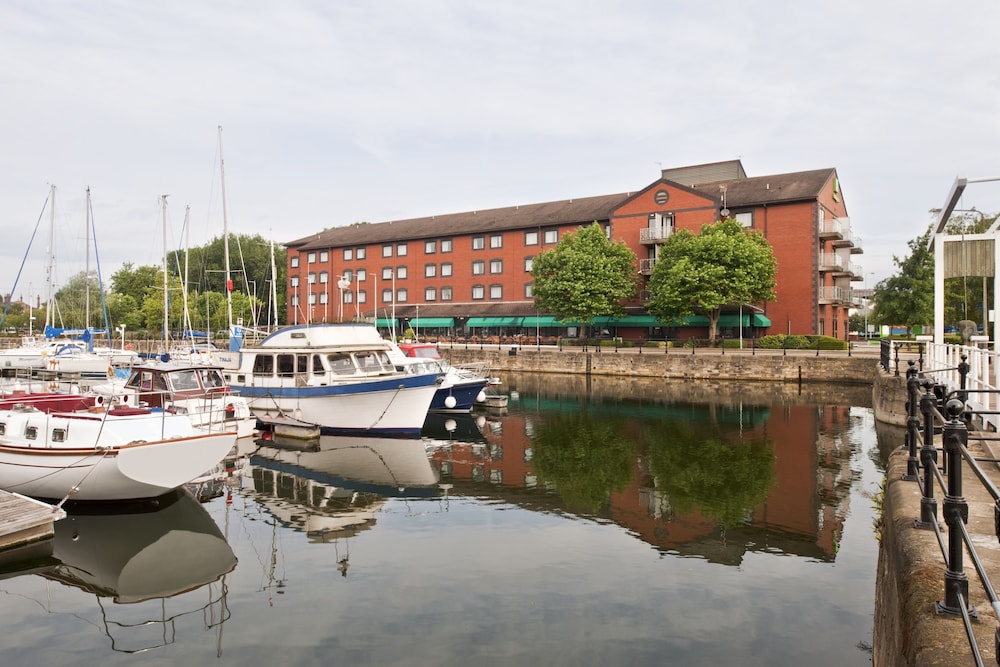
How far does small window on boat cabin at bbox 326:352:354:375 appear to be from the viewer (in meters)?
24.7

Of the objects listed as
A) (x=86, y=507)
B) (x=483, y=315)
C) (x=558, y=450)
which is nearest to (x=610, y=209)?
(x=483, y=315)

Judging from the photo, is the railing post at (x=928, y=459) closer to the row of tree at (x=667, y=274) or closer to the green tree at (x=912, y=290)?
the row of tree at (x=667, y=274)

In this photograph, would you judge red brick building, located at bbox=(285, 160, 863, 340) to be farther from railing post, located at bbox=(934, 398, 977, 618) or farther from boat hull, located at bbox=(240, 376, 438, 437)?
railing post, located at bbox=(934, 398, 977, 618)

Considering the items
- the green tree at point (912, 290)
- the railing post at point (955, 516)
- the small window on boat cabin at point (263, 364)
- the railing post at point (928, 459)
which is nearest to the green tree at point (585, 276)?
the green tree at point (912, 290)

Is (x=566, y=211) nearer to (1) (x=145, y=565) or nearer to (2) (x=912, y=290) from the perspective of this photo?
(2) (x=912, y=290)

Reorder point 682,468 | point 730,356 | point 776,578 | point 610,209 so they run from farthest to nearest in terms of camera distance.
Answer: point 610,209 → point 730,356 → point 682,468 → point 776,578

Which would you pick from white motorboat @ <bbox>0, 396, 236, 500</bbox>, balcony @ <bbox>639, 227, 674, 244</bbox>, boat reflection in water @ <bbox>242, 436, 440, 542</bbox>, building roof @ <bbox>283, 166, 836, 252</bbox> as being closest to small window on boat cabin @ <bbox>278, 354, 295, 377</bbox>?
boat reflection in water @ <bbox>242, 436, 440, 542</bbox>

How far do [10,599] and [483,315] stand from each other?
58669 mm

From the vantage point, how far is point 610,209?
210 ft

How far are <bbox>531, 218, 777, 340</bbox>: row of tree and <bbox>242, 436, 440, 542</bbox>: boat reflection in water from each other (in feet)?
111

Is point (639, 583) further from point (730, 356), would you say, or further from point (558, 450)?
point (730, 356)

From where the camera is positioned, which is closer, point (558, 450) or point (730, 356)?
point (558, 450)

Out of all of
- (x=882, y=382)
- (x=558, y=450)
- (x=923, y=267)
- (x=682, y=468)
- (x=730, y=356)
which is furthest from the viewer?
(x=923, y=267)

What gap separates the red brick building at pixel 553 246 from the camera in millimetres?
54031
